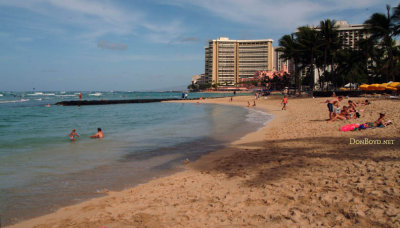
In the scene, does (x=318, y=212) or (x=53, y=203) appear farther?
(x=53, y=203)

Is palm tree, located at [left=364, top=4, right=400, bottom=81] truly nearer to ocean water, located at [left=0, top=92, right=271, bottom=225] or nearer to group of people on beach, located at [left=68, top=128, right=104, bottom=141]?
ocean water, located at [left=0, top=92, right=271, bottom=225]

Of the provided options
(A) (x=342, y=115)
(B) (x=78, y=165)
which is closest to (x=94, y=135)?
(B) (x=78, y=165)

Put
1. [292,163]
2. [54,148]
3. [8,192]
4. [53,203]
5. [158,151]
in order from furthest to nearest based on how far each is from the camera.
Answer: [54,148]
[158,151]
[292,163]
[8,192]
[53,203]

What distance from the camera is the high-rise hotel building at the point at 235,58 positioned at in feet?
583

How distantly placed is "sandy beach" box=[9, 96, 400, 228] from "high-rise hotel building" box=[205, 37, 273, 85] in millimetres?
171519

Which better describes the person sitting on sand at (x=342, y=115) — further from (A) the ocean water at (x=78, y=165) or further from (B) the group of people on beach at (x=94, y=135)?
(B) the group of people on beach at (x=94, y=135)

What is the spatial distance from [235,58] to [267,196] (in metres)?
179

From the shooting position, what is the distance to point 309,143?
10008mm

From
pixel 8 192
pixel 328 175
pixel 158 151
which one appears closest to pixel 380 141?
pixel 328 175

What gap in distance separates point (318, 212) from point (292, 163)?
3087 millimetres

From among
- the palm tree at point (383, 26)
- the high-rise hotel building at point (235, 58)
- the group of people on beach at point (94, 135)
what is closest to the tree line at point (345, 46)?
the palm tree at point (383, 26)

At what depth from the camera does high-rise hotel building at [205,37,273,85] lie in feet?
583

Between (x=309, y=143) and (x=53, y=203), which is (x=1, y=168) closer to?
(x=53, y=203)

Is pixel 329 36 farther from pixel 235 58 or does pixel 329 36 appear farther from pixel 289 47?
pixel 235 58
